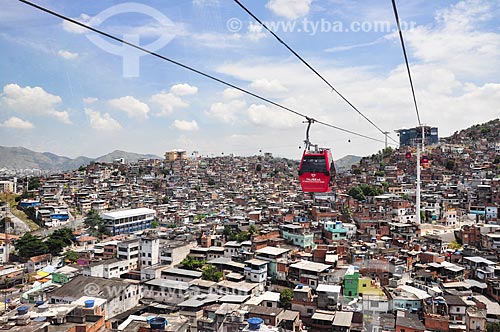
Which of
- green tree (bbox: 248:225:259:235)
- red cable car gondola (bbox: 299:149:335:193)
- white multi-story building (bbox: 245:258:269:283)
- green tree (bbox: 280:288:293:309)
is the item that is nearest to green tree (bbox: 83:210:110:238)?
green tree (bbox: 248:225:259:235)

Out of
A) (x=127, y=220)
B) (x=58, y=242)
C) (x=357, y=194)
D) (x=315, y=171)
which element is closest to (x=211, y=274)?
(x=315, y=171)

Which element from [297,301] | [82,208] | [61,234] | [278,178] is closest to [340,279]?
[297,301]

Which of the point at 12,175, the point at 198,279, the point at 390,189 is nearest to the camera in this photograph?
the point at 198,279

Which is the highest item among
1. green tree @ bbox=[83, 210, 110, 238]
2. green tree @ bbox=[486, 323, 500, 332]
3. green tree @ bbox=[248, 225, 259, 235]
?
green tree @ bbox=[248, 225, 259, 235]

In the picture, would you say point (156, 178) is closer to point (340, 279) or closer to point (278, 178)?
point (278, 178)

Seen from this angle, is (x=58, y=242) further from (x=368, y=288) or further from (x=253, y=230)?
(x=368, y=288)

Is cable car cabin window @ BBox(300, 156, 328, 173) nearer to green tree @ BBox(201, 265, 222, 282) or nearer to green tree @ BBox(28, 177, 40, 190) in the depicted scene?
green tree @ BBox(201, 265, 222, 282)

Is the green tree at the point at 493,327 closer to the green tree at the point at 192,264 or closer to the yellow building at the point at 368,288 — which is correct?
the yellow building at the point at 368,288
